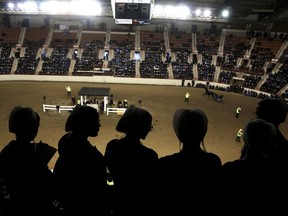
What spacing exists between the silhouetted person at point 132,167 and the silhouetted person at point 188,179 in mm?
210

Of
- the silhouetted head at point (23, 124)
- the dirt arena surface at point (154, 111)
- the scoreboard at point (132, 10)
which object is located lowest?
the dirt arena surface at point (154, 111)

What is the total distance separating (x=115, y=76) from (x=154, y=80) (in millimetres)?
5606

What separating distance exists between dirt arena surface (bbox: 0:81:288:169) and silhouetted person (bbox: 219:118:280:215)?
14893 mm

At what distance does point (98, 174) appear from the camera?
317 cm

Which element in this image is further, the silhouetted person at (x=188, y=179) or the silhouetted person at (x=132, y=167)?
the silhouetted person at (x=132, y=167)

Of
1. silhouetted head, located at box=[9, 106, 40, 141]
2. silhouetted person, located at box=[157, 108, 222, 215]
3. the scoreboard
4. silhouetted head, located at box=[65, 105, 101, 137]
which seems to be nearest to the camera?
silhouetted person, located at box=[157, 108, 222, 215]

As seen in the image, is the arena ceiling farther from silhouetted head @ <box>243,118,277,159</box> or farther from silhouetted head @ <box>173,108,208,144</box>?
silhouetted head @ <box>243,118,277,159</box>

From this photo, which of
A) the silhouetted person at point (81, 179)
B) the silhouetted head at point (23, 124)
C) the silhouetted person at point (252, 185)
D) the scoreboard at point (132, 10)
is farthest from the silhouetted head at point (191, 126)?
the scoreboard at point (132, 10)

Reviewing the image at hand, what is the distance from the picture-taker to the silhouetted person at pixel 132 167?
306 cm

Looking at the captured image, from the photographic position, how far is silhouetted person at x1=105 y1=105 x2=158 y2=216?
306 centimetres

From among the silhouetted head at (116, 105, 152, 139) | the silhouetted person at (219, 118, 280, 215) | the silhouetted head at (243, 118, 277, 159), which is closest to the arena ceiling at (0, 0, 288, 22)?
the silhouetted head at (116, 105, 152, 139)

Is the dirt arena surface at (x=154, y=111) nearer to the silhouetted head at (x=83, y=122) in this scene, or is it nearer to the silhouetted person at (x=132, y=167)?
the silhouetted head at (x=83, y=122)

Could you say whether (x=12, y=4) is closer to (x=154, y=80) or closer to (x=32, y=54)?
(x=32, y=54)

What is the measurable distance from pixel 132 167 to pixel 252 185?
4.41ft
